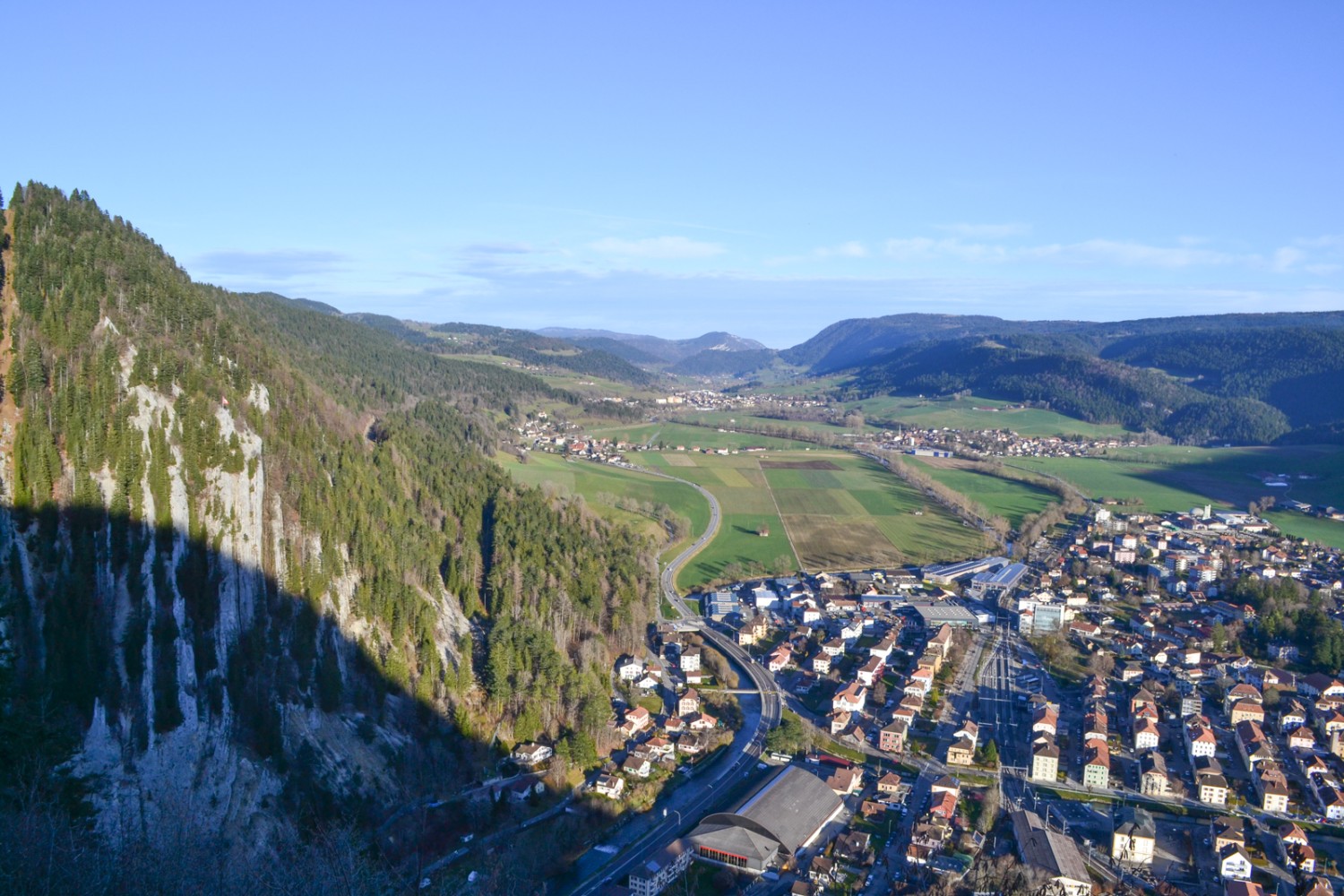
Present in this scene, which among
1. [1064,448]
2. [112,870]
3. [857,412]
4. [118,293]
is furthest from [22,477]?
[857,412]

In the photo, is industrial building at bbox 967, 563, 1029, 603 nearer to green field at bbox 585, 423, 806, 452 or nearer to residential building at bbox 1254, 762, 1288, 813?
residential building at bbox 1254, 762, 1288, 813

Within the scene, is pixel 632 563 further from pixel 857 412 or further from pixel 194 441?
pixel 857 412

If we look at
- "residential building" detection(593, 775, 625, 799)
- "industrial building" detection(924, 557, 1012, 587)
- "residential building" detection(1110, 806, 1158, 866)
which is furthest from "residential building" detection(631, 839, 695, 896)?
"industrial building" detection(924, 557, 1012, 587)

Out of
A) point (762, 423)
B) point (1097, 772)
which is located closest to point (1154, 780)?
point (1097, 772)

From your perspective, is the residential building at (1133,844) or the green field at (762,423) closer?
the residential building at (1133,844)

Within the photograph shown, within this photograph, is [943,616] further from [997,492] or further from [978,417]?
[978,417]

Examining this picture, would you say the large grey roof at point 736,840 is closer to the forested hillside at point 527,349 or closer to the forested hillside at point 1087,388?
the forested hillside at point 1087,388

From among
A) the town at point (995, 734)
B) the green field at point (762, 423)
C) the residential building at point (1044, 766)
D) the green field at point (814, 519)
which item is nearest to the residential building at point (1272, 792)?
the town at point (995, 734)
